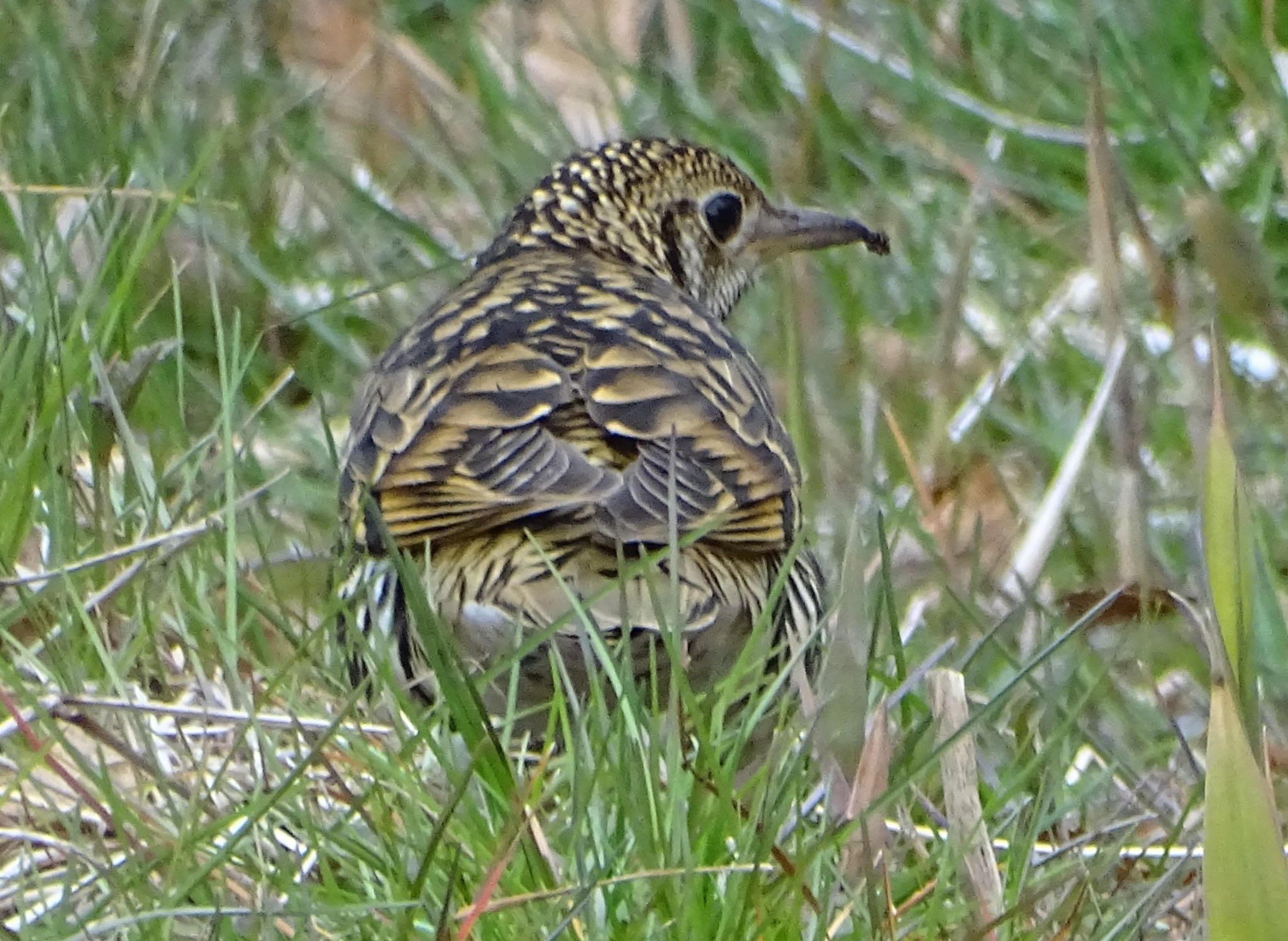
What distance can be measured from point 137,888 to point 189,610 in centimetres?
87

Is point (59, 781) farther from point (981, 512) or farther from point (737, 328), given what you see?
point (737, 328)

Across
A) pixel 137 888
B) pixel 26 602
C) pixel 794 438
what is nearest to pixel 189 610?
pixel 26 602

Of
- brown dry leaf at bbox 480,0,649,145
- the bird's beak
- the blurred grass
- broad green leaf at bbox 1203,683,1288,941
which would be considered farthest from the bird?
brown dry leaf at bbox 480,0,649,145

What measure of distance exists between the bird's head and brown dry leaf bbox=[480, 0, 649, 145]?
4.59 feet

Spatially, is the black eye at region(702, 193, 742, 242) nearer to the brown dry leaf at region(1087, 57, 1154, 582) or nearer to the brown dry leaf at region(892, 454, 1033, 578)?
the brown dry leaf at region(892, 454, 1033, 578)

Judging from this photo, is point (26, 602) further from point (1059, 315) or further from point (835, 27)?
point (835, 27)

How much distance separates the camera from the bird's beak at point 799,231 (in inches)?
200

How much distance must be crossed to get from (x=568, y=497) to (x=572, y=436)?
243 millimetres

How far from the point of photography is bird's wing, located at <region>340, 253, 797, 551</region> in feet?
11.4

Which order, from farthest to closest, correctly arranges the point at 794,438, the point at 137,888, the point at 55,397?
the point at 794,438 < the point at 55,397 < the point at 137,888

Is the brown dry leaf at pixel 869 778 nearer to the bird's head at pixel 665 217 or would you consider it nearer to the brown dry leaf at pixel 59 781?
the brown dry leaf at pixel 59 781

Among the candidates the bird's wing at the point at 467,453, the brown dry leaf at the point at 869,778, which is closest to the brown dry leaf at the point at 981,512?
the bird's wing at the point at 467,453

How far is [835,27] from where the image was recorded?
253 inches

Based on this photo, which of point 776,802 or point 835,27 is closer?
point 776,802
